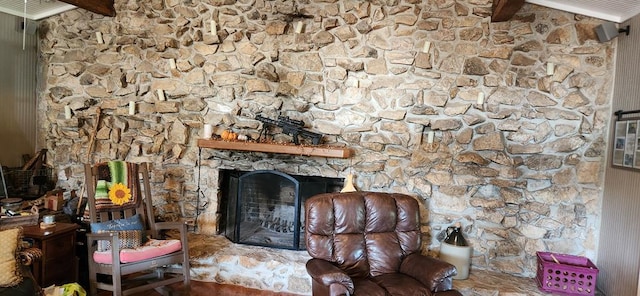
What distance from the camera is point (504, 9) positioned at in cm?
312

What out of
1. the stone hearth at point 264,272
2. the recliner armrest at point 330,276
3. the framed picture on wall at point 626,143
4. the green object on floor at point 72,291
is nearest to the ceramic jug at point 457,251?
the stone hearth at point 264,272

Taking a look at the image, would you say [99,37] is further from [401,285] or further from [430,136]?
[401,285]

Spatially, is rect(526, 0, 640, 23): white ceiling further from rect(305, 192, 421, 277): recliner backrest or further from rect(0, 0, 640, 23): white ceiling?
rect(305, 192, 421, 277): recliner backrest

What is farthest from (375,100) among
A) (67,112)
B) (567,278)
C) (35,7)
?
(35,7)

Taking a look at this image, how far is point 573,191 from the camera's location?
10.8 feet

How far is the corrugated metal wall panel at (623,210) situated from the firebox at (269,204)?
2367 mm

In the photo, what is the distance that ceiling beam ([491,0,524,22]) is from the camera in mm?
2988

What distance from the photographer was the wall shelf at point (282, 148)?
3387 millimetres

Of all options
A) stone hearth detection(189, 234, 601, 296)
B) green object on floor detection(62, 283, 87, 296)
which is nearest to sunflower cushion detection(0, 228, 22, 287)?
green object on floor detection(62, 283, 87, 296)

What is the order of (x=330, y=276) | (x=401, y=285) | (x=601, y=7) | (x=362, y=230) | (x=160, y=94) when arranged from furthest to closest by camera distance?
(x=160, y=94)
(x=601, y=7)
(x=362, y=230)
(x=401, y=285)
(x=330, y=276)

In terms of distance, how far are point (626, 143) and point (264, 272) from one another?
322cm

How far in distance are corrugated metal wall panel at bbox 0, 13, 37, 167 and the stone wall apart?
0.60 feet

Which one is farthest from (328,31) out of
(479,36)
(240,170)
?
(240,170)

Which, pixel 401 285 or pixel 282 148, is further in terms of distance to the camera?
pixel 282 148
